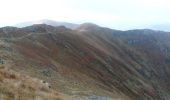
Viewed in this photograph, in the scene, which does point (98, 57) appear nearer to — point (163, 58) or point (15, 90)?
point (163, 58)

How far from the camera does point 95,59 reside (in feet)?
374

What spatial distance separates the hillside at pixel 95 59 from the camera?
70.3 m

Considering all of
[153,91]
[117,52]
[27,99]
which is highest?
[27,99]

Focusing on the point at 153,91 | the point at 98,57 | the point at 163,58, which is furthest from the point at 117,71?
the point at 163,58

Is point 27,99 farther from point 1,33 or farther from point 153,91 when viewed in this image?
point 153,91

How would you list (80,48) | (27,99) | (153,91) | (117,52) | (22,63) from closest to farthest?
(27,99)
(22,63)
(80,48)
(153,91)
(117,52)

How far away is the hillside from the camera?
70338 mm

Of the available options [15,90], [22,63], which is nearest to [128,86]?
[22,63]

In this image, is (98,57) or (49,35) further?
(98,57)

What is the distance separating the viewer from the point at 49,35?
10888cm

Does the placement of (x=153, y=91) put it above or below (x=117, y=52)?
below

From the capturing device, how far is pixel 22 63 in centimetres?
5366

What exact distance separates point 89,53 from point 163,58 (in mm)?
69049


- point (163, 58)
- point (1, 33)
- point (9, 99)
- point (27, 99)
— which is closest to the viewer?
point (9, 99)
